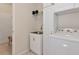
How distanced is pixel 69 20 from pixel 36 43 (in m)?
1.33

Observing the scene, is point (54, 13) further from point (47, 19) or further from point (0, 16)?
point (0, 16)

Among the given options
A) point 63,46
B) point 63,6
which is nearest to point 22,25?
point 63,6

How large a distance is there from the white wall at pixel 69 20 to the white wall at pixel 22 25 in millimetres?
1287

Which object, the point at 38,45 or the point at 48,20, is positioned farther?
the point at 38,45

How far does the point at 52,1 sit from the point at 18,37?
162cm

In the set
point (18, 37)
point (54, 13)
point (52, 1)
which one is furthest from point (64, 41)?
point (18, 37)

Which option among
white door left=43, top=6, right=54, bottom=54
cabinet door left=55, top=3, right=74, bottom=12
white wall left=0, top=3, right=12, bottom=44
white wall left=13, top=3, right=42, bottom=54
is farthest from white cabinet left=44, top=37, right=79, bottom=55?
white wall left=0, top=3, right=12, bottom=44

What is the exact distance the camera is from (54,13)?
278cm

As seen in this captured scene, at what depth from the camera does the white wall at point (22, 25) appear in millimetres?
3137

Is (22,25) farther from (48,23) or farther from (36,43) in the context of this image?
(48,23)

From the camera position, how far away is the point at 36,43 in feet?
10.5

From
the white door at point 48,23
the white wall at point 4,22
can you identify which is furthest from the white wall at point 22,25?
the white wall at point 4,22

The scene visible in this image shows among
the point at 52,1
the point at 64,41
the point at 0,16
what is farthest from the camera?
the point at 0,16

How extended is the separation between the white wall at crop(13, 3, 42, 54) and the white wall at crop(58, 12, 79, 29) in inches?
50.7
